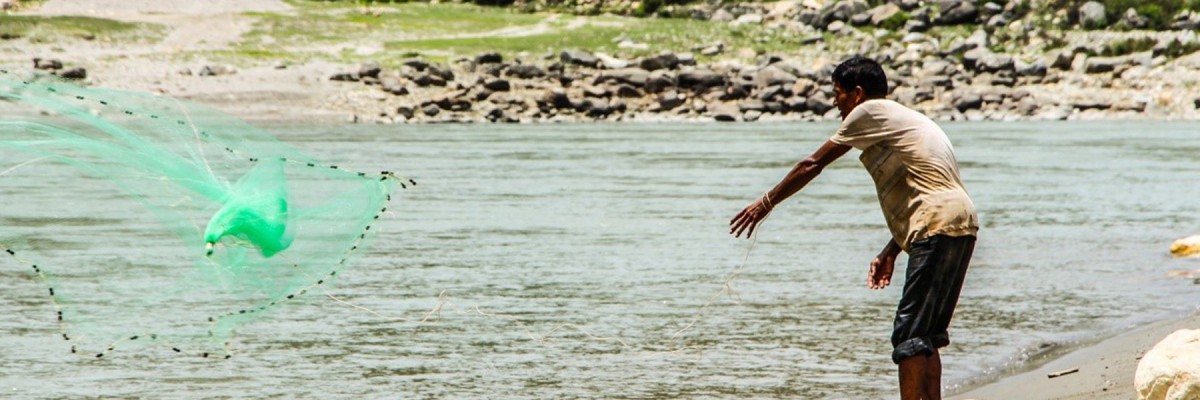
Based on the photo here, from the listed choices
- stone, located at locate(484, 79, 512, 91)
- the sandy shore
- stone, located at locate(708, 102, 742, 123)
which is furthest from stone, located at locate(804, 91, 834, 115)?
the sandy shore

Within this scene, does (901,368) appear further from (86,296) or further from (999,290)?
(86,296)

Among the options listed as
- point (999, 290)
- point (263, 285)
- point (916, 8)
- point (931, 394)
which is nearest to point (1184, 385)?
point (931, 394)

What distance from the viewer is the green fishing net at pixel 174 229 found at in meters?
8.26

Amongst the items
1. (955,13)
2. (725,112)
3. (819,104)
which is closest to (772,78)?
(819,104)

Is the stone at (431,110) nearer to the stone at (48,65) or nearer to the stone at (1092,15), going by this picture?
the stone at (48,65)

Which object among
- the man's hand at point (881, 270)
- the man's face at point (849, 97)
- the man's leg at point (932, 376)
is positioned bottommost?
the man's leg at point (932, 376)

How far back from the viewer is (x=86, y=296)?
539 inches

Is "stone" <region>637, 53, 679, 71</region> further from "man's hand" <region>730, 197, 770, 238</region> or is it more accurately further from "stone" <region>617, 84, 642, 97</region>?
"man's hand" <region>730, 197, 770, 238</region>

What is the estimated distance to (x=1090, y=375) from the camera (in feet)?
31.4

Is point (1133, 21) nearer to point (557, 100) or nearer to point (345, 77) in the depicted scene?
point (557, 100)

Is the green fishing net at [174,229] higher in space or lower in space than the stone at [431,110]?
higher

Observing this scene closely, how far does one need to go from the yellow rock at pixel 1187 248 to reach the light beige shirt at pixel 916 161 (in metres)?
9.76

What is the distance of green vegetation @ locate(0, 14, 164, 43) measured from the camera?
180ft

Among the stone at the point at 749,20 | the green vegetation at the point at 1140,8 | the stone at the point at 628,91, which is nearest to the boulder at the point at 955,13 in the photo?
the green vegetation at the point at 1140,8
